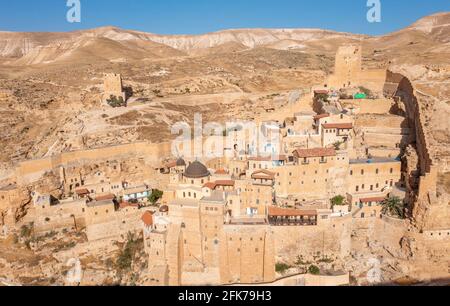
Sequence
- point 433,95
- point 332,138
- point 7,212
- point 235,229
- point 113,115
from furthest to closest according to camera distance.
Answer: point 113,115 < point 433,95 < point 332,138 < point 7,212 < point 235,229

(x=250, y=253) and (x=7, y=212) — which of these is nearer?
(x=250, y=253)

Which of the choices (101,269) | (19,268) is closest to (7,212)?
(19,268)

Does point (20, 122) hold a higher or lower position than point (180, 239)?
higher

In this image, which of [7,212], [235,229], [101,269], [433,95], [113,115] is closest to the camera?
[235,229]

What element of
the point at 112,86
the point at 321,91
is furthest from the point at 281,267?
the point at 112,86

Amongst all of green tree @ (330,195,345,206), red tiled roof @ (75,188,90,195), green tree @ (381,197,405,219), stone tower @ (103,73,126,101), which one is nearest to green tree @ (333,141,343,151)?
green tree @ (330,195,345,206)

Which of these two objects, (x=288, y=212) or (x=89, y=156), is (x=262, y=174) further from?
(x=89, y=156)
